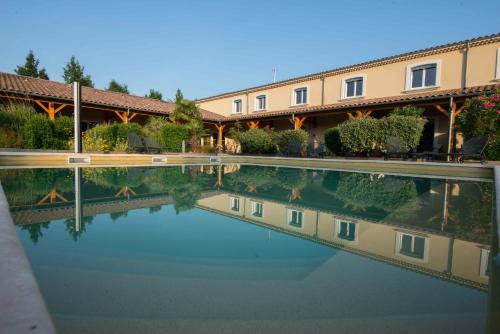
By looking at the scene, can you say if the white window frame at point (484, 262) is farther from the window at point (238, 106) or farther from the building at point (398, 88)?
the window at point (238, 106)

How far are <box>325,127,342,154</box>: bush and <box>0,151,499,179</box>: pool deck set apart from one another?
13.1 feet

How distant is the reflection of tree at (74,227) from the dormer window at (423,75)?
1540 cm

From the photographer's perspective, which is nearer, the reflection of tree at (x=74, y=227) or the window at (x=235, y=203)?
the reflection of tree at (x=74, y=227)

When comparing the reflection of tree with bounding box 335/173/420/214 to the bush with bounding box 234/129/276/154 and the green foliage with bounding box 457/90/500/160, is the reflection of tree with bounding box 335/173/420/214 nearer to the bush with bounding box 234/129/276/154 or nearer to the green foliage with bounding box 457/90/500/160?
the green foliage with bounding box 457/90/500/160

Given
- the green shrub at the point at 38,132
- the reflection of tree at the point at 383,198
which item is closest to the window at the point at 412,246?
the reflection of tree at the point at 383,198

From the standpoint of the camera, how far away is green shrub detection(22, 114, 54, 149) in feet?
36.4

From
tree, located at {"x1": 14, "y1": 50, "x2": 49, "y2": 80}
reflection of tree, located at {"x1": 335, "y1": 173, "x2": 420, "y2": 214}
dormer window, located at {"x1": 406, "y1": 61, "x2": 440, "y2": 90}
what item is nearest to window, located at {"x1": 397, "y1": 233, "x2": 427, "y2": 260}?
reflection of tree, located at {"x1": 335, "y1": 173, "x2": 420, "y2": 214}

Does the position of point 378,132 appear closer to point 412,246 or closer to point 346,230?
point 346,230

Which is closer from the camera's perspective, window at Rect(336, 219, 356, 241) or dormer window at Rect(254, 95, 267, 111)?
window at Rect(336, 219, 356, 241)

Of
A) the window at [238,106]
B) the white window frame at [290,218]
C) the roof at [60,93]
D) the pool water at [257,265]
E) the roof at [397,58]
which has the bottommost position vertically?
the pool water at [257,265]

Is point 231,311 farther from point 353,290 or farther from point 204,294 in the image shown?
point 353,290

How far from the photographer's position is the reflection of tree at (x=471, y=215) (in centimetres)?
253

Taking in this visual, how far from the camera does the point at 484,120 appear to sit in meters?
9.91

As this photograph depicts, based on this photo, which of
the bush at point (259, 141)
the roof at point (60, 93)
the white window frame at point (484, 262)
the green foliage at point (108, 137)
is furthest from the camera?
the bush at point (259, 141)
